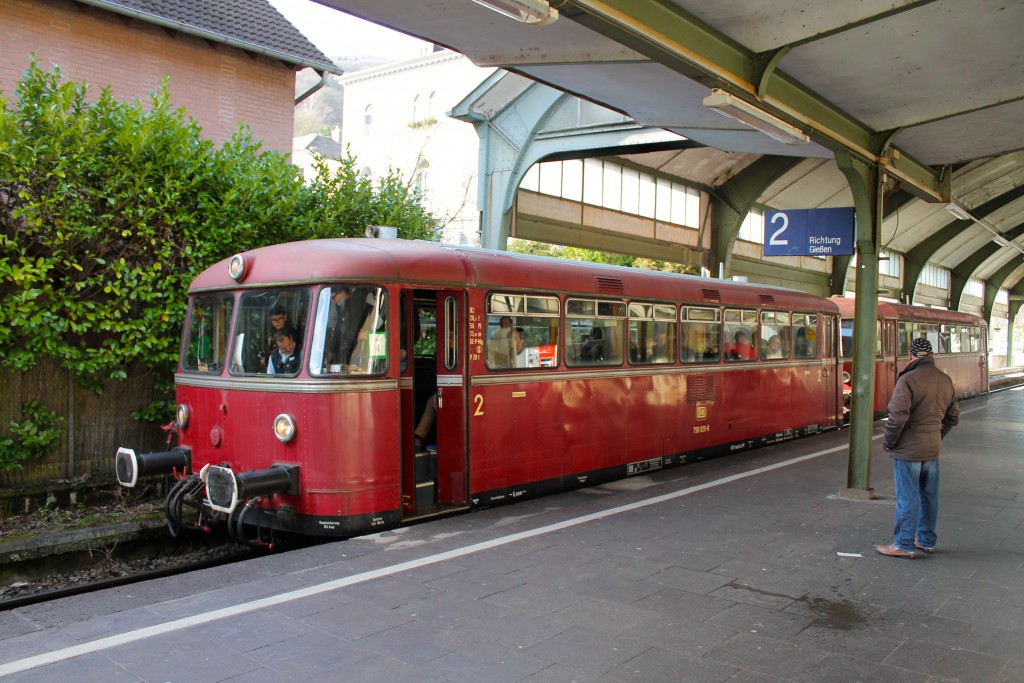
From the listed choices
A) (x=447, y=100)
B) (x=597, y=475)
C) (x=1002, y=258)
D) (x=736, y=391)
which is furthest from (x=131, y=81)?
(x=1002, y=258)

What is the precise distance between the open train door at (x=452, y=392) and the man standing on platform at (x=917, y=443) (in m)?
3.73

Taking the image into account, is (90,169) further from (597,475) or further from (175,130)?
(597,475)

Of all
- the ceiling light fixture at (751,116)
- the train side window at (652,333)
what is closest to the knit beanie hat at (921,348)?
the ceiling light fixture at (751,116)

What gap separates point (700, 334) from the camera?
454 inches

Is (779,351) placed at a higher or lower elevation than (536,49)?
lower

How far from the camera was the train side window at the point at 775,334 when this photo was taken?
13.2m

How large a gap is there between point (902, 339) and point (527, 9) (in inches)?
681

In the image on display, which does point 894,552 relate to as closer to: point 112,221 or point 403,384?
point 403,384

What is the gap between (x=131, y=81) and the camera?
12734 mm

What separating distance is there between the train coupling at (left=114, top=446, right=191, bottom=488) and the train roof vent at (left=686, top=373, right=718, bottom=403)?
258 inches

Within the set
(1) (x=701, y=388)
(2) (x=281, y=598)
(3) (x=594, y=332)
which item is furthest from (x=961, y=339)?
(2) (x=281, y=598)

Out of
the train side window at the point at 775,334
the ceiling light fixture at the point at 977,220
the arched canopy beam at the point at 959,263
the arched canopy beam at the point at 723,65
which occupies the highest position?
the arched canopy beam at the point at 959,263

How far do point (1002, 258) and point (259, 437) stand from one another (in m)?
42.7

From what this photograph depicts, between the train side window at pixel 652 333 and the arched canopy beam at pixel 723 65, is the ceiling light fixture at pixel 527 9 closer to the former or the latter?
the arched canopy beam at pixel 723 65
